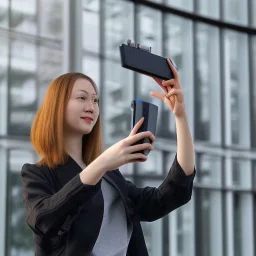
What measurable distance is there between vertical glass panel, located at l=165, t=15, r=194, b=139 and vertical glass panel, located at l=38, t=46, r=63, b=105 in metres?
2.12

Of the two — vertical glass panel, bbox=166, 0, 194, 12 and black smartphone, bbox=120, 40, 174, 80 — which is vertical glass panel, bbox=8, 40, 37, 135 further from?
black smartphone, bbox=120, 40, 174, 80

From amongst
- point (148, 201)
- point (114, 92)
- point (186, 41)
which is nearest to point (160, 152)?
point (114, 92)

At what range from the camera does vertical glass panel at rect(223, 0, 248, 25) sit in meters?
9.92

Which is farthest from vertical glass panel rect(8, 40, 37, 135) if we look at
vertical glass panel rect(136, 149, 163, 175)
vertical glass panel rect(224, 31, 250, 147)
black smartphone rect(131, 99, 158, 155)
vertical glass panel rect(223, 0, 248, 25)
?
black smartphone rect(131, 99, 158, 155)

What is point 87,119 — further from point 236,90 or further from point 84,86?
point 236,90

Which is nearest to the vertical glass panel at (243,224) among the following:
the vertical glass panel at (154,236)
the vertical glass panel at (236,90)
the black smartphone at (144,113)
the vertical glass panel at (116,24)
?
the vertical glass panel at (236,90)

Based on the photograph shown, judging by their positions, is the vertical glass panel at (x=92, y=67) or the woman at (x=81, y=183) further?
the vertical glass panel at (x=92, y=67)

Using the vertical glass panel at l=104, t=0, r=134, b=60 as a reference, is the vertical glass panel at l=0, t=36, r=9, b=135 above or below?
below

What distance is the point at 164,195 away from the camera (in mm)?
1551

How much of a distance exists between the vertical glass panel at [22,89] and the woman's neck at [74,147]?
17.2 ft

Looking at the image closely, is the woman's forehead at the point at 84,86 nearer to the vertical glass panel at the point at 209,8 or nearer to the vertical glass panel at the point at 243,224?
the vertical glass panel at the point at 209,8

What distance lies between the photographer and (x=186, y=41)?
9203mm

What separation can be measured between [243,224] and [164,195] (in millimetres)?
8471

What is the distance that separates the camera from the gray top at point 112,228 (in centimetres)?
142
